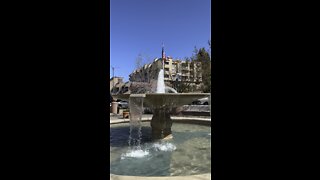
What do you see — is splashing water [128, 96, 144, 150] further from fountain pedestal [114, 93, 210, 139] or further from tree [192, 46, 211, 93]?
tree [192, 46, 211, 93]

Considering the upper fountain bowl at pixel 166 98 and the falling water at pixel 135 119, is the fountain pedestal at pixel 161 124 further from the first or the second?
the falling water at pixel 135 119

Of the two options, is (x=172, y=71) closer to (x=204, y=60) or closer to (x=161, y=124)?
(x=204, y=60)

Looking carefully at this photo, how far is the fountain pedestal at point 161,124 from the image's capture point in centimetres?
859

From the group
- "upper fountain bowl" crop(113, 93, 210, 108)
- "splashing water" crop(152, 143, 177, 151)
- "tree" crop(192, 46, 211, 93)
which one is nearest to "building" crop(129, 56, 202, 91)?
"tree" crop(192, 46, 211, 93)

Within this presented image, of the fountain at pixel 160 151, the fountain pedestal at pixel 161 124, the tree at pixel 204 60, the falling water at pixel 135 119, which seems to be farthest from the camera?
the tree at pixel 204 60

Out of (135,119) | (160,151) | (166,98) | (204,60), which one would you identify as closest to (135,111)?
(135,119)

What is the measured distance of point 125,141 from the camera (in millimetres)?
8594

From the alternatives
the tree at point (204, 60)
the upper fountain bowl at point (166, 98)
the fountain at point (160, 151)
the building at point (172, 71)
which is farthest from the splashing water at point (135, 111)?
the tree at point (204, 60)

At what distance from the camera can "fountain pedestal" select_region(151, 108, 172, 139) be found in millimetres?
8594

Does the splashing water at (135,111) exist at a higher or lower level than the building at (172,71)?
lower

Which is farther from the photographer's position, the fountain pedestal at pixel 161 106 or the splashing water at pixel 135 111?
the fountain pedestal at pixel 161 106
